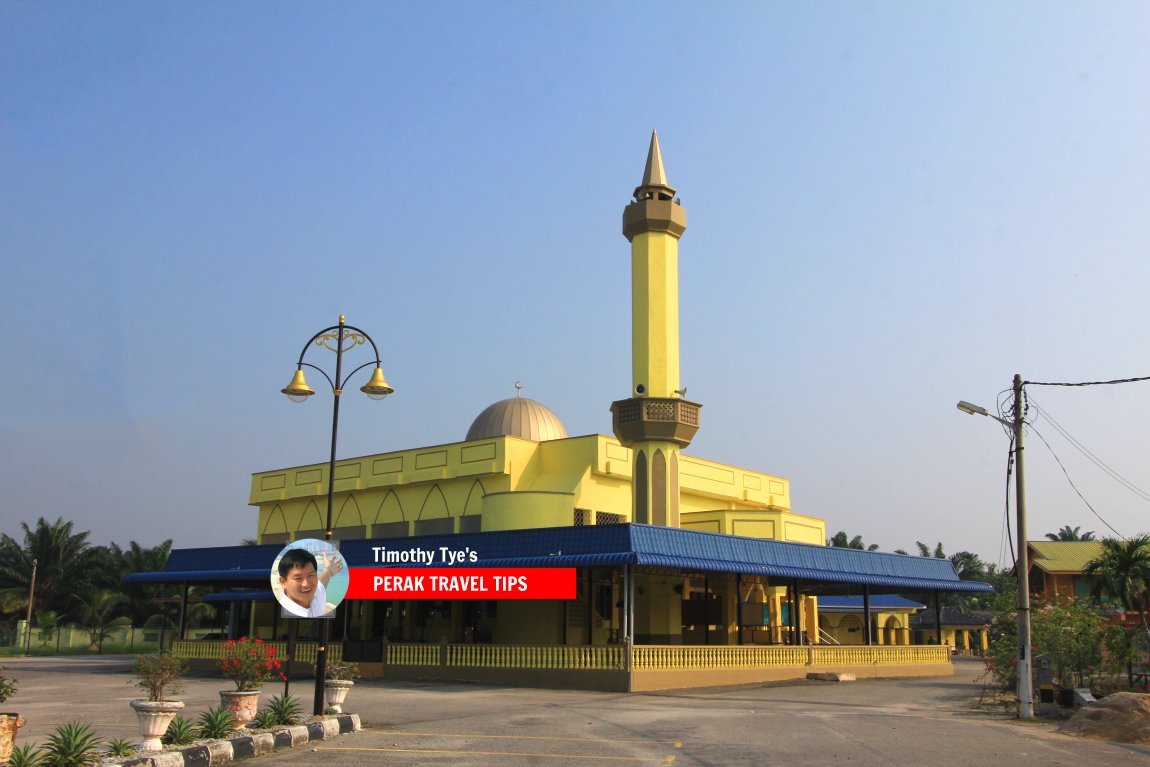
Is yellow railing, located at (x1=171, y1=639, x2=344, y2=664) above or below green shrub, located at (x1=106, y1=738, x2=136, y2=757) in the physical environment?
below

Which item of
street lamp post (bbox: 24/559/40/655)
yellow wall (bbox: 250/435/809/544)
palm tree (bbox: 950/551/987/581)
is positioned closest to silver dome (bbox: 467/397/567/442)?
yellow wall (bbox: 250/435/809/544)

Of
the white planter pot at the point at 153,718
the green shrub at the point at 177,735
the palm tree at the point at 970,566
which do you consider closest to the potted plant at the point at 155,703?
the white planter pot at the point at 153,718

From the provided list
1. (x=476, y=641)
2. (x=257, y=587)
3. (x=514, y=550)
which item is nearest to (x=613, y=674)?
(x=514, y=550)

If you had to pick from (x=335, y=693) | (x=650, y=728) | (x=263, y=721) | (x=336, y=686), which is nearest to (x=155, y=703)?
(x=263, y=721)

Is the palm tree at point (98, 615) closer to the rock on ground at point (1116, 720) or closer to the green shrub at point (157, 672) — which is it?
the green shrub at point (157, 672)

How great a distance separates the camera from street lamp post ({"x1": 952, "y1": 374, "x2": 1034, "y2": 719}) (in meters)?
20.6

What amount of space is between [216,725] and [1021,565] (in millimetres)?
15730

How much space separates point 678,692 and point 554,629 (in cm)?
696

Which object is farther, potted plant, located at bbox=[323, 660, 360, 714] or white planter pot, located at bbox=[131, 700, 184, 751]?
potted plant, located at bbox=[323, 660, 360, 714]

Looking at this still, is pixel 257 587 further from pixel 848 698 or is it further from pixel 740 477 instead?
pixel 848 698

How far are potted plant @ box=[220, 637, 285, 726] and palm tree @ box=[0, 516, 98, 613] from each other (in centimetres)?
5529

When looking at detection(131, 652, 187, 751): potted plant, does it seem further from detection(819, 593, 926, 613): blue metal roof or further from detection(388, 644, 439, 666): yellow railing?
detection(819, 593, 926, 613): blue metal roof

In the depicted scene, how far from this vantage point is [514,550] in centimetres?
3022

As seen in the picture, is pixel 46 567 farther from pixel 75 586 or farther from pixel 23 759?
pixel 23 759
